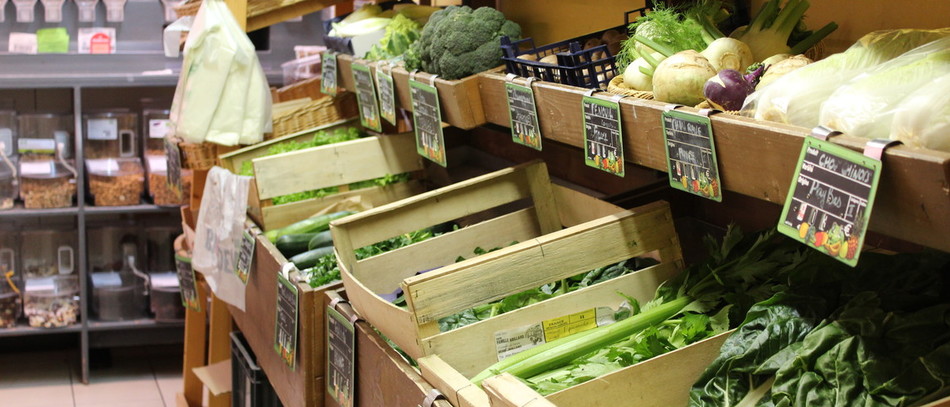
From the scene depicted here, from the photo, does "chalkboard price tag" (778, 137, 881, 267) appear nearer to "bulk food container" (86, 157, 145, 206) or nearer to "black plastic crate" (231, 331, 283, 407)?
"black plastic crate" (231, 331, 283, 407)

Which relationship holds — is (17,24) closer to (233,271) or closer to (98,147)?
(98,147)

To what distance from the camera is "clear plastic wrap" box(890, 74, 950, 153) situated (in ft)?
3.90

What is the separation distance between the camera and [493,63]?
8.60 ft

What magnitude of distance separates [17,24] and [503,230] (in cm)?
431

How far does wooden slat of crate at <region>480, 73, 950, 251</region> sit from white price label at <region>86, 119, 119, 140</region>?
13.7ft

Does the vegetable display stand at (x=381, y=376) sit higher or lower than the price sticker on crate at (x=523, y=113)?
lower

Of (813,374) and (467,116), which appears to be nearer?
(813,374)

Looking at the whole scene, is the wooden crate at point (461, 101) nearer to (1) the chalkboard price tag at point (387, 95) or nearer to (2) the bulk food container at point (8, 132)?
(1) the chalkboard price tag at point (387, 95)

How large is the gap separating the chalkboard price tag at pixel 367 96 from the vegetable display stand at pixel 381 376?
1.00 metres

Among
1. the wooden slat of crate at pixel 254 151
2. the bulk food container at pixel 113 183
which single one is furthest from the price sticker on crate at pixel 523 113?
the bulk food container at pixel 113 183

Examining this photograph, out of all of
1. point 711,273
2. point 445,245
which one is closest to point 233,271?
point 445,245

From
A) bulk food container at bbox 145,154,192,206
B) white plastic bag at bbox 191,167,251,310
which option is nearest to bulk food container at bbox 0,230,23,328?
bulk food container at bbox 145,154,192,206

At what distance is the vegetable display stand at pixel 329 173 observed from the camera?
3.48 metres

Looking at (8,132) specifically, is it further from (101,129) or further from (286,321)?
(286,321)
